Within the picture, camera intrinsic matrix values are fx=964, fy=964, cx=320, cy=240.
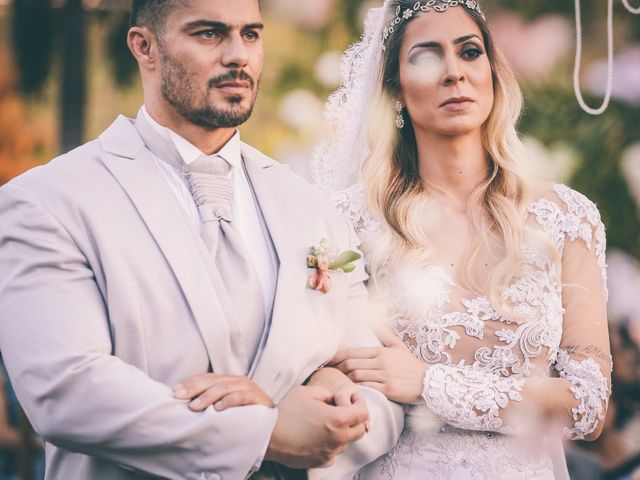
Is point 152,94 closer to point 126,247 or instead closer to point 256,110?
point 126,247

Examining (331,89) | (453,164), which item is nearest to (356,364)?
(453,164)

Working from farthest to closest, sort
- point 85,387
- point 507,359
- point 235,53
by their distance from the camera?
point 507,359, point 235,53, point 85,387

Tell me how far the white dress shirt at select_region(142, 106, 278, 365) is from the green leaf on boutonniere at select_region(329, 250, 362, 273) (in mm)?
184

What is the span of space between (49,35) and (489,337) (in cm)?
404

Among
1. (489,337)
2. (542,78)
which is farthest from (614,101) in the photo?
(489,337)

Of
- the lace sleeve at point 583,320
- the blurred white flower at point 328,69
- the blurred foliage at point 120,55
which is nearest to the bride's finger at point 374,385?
the lace sleeve at point 583,320

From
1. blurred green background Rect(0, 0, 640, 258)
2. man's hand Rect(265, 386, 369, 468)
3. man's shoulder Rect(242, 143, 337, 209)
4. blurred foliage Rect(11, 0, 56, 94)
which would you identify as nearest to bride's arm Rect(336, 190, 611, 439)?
man's hand Rect(265, 386, 369, 468)

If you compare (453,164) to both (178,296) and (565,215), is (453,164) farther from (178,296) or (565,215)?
(178,296)

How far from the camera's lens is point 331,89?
5.65 m

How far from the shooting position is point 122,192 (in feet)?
8.79

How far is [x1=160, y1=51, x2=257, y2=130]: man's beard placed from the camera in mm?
2756

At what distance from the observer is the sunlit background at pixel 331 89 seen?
4613mm

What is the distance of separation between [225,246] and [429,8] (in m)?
1.32

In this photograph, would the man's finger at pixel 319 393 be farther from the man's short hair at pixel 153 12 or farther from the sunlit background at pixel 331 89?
the sunlit background at pixel 331 89
